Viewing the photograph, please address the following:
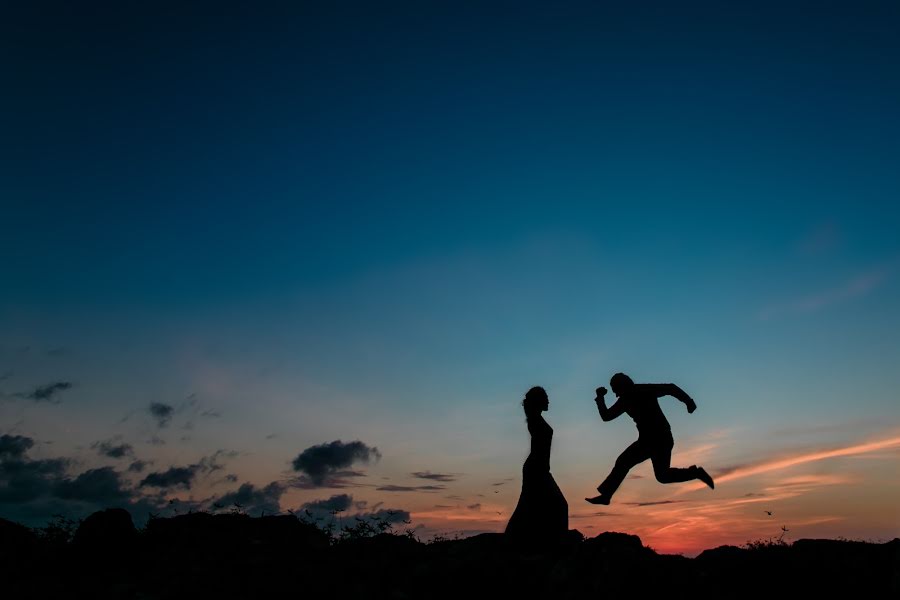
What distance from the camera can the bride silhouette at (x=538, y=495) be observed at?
12.4m

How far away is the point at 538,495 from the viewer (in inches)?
496

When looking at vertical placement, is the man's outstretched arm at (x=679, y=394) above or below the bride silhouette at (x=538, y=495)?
above

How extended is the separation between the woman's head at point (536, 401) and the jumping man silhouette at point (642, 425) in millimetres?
1164

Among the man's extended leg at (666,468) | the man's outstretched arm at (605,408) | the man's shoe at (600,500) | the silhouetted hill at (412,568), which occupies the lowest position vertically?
the silhouetted hill at (412,568)

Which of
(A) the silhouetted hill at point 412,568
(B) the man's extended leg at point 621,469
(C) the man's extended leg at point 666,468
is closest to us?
(A) the silhouetted hill at point 412,568

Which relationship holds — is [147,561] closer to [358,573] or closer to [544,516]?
[358,573]

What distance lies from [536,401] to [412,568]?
4107 mm

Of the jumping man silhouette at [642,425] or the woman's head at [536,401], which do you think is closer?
the jumping man silhouette at [642,425]

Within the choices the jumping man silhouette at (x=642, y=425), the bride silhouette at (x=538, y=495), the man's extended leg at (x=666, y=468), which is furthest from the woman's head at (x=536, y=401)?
the man's extended leg at (x=666, y=468)

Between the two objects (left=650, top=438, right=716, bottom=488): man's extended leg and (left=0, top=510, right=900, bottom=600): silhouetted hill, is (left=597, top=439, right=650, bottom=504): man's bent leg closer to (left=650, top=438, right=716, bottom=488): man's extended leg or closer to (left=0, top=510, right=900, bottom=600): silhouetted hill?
(left=650, top=438, right=716, bottom=488): man's extended leg

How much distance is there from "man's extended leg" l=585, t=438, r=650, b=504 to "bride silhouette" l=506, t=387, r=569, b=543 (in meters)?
0.73

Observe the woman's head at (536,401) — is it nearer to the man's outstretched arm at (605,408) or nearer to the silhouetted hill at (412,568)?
the man's outstretched arm at (605,408)

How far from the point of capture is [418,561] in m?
12.8

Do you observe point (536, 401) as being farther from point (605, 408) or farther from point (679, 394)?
point (679, 394)
